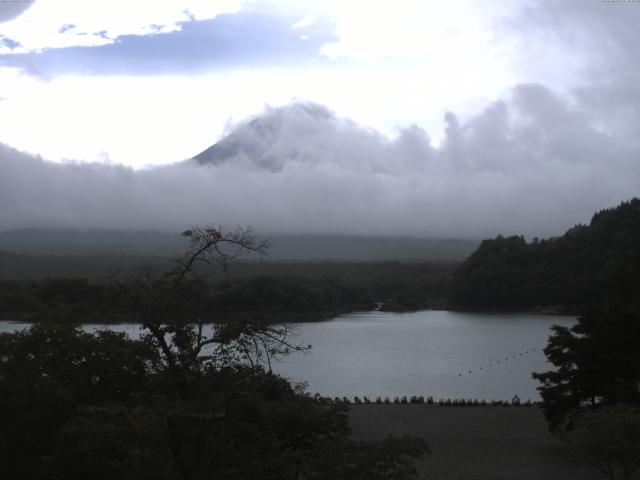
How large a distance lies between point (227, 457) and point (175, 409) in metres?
0.50

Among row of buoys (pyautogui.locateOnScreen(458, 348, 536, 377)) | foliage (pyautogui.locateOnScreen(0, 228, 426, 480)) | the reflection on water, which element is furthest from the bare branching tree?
row of buoys (pyautogui.locateOnScreen(458, 348, 536, 377))

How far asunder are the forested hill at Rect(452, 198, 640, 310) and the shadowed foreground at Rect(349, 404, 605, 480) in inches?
1508

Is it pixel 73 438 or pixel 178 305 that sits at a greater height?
pixel 178 305

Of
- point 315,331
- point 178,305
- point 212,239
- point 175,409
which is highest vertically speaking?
point 212,239

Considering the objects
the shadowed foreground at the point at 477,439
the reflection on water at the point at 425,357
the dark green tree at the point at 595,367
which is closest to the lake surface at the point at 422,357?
the reflection on water at the point at 425,357

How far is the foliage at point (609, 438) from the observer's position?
10.2 meters

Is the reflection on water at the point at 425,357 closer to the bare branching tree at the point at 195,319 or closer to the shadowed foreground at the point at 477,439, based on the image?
the shadowed foreground at the point at 477,439

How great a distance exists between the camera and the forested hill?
183 ft

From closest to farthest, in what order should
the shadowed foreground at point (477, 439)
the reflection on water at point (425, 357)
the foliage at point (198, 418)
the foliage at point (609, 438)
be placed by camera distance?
the foliage at point (198, 418) < the foliage at point (609, 438) < the shadowed foreground at point (477, 439) < the reflection on water at point (425, 357)

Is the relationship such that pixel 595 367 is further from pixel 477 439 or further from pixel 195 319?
pixel 195 319

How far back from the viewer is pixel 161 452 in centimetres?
497

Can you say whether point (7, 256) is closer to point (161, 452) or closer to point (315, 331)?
point (315, 331)

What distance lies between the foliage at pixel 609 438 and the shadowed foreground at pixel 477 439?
75cm

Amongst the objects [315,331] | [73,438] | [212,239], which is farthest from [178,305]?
[315,331]
